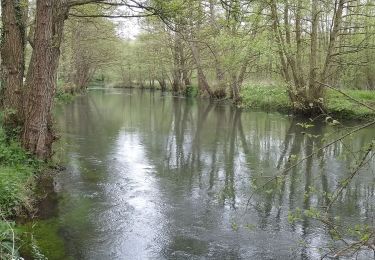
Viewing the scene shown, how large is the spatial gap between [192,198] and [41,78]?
4.08m

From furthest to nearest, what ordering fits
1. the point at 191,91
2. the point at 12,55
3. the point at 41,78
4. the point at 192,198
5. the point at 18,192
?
the point at 191,91 → the point at 12,55 → the point at 41,78 → the point at 192,198 → the point at 18,192

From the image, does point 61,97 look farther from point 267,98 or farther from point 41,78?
point 41,78

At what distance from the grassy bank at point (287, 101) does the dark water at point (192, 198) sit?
178 inches

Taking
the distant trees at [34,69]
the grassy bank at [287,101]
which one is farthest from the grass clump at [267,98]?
the distant trees at [34,69]

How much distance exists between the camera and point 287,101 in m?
24.8

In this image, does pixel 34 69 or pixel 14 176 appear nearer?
pixel 14 176

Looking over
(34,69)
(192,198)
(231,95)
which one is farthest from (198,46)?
(192,198)

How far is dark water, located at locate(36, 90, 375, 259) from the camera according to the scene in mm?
6176

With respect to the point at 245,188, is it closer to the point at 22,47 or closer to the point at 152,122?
the point at 22,47

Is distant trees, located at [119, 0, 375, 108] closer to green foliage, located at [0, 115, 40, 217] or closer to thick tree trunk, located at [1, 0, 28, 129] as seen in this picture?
thick tree trunk, located at [1, 0, 28, 129]

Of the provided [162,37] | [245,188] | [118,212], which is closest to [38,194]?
[118,212]

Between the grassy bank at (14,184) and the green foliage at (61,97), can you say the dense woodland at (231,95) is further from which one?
the green foliage at (61,97)

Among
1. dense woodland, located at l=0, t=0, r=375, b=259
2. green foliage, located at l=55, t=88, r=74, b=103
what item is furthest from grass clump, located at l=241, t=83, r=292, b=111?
green foliage, located at l=55, t=88, r=74, b=103

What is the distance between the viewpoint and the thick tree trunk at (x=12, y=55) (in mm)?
9914
